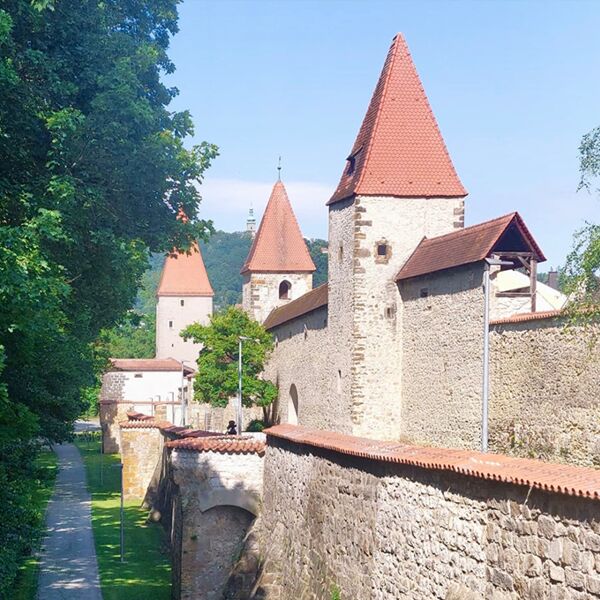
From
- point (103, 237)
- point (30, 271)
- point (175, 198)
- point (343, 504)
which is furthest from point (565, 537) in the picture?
point (175, 198)

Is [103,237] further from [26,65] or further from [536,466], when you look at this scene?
[536,466]

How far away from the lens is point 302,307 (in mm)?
39406

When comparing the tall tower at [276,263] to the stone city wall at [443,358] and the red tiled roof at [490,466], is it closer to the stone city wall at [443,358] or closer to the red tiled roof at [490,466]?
the stone city wall at [443,358]

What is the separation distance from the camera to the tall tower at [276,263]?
54469mm

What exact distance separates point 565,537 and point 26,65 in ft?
46.2

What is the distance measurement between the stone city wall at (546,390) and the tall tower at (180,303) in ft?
198

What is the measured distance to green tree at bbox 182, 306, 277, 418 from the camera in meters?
43.7

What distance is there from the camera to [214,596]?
19156 mm

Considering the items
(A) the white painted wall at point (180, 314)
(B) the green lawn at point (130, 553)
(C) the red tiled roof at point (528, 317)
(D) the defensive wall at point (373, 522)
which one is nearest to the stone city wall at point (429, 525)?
(D) the defensive wall at point (373, 522)

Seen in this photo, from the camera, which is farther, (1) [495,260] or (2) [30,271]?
(1) [495,260]

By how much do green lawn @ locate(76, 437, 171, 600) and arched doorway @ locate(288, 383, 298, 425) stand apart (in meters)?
8.18

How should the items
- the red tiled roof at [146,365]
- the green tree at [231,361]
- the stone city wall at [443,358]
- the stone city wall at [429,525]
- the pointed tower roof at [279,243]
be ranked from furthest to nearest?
the red tiled roof at [146,365]
the pointed tower roof at [279,243]
the green tree at [231,361]
the stone city wall at [443,358]
the stone city wall at [429,525]

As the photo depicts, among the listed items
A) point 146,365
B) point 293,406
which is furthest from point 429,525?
point 146,365

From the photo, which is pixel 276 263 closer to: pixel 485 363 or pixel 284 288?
pixel 284 288
